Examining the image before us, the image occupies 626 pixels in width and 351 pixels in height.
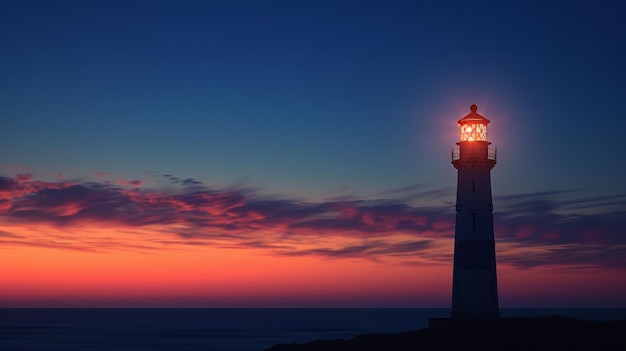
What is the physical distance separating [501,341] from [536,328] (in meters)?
3.85

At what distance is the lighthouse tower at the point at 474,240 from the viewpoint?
34031 mm

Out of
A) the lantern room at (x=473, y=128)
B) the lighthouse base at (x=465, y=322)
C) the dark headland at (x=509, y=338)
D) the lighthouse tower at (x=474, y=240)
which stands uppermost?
the lantern room at (x=473, y=128)

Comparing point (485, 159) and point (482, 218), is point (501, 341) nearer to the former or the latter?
point (482, 218)

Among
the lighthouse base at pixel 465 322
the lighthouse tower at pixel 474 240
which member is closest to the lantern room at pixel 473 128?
the lighthouse tower at pixel 474 240

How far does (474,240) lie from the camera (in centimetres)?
3400

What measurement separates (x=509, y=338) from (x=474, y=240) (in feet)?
16.6

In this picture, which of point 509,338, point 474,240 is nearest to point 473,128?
point 474,240

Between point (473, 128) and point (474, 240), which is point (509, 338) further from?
point (473, 128)

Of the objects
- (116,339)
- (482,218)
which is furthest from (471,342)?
(116,339)

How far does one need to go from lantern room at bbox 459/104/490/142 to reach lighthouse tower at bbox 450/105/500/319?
1.14ft

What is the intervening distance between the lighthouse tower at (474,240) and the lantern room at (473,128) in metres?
0.35

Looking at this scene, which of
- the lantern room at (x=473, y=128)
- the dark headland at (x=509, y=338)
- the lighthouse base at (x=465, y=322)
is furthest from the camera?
the lantern room at (x=473, y=128)

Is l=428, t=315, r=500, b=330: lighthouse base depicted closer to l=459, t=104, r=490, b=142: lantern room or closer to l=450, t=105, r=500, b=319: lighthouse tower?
l=450, t=105, r=500, b=319: lighthouse tower

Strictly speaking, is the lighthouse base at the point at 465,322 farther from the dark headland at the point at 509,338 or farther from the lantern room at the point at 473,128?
the lantern room at the point at 473,128
